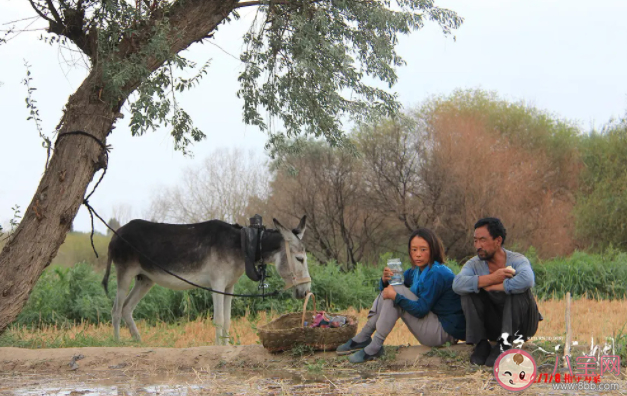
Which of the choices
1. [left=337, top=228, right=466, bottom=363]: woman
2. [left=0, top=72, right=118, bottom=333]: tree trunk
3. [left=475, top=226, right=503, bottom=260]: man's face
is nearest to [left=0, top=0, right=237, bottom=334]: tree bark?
[left=0, top=72, right=118, bottom=333]: tree trunk

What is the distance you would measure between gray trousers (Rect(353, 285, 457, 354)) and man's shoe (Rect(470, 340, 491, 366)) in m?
0.43

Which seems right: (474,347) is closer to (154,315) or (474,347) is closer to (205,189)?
(154,315)

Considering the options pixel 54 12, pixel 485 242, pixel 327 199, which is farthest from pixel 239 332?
pixel 327 199

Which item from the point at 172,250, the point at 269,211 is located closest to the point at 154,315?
the point at 172,250

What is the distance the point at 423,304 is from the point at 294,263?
2.85 m

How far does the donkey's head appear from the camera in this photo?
9141 mm

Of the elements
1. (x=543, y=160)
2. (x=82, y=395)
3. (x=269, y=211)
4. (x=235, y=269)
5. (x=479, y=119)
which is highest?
(x=479, y=119)

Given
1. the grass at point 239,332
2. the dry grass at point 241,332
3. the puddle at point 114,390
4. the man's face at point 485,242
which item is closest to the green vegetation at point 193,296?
the grass at point 239,332

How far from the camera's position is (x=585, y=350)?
7.04 m

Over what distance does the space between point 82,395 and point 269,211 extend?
2377 centimetres

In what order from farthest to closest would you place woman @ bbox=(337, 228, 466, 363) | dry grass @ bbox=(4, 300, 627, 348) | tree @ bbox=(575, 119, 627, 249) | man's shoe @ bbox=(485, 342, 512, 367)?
tree @ bbox=(575, 119, 627, 249) < dry grass @ bbox=(4, 300, 627, 348) < woman @ bbox=(337, 228, 466, 363) < man's shoe @ bbox=(485, 342, 512, 367)

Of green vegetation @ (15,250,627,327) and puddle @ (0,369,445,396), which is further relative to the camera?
green vegetation @ (15,250,627,327)

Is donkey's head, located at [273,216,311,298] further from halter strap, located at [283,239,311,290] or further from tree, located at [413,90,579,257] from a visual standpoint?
tree, located at [413,90,579,257]

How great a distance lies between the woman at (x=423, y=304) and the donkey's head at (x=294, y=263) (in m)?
2.13
